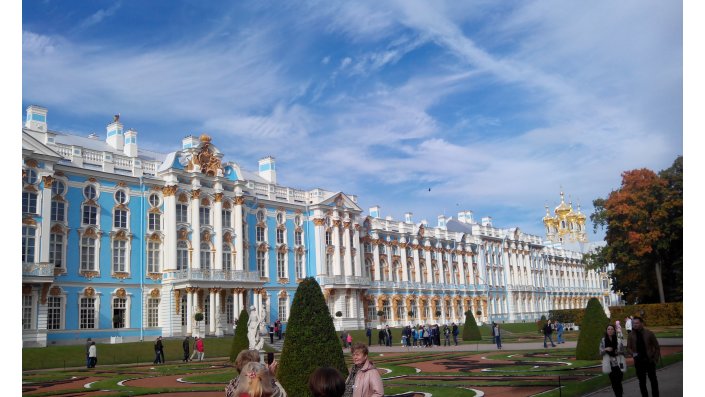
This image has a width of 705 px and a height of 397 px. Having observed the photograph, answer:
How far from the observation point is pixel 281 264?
159 ft

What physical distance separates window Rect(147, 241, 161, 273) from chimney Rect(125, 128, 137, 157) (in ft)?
20.5

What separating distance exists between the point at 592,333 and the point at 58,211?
28.5m

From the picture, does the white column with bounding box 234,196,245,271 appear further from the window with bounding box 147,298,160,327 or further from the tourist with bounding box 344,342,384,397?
the tourist with bounding box 344,342,384,397

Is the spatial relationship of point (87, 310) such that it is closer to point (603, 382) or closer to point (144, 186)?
point (144, 186)

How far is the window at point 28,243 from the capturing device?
3228 cm

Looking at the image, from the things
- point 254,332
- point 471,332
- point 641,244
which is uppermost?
point 641,244

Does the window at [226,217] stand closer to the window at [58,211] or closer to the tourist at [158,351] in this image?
the window at [58,211]

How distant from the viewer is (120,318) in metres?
37.2

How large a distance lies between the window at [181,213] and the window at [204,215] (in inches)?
36.1

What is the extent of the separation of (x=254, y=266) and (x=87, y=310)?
1272cm

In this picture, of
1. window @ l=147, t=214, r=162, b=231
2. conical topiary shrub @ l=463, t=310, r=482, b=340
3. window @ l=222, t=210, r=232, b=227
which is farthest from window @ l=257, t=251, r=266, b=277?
conical topiary shrub @ l=463, t=310, r=482, b=340

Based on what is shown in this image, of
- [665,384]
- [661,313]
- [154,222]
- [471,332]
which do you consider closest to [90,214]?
[154,222]

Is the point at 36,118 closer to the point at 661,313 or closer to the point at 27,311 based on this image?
the point at 27,311

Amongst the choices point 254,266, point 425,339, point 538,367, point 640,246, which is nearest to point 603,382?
point 538,367
